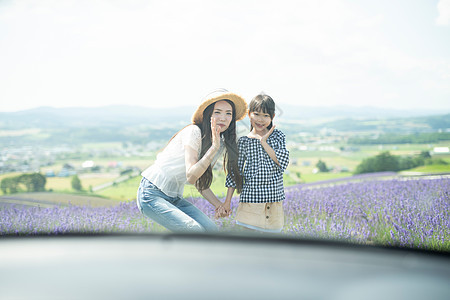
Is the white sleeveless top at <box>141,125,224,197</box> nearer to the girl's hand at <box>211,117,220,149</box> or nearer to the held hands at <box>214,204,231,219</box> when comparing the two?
the girl's hand at <box>211,117,220,149</box>

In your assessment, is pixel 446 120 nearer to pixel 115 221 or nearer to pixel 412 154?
pixel 412 154

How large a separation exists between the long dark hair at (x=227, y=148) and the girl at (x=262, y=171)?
38 millimetres

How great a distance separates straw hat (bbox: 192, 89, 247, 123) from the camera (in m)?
3.02

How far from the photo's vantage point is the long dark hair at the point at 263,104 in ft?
9.54

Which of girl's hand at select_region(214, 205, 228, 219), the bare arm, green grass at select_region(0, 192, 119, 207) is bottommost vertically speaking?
green grass at select_region(0, 192, 119, 207)

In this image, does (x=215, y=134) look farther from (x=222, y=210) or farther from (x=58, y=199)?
(x=58, y=199)

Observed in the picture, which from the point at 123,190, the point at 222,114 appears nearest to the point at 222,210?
the point at 222,114

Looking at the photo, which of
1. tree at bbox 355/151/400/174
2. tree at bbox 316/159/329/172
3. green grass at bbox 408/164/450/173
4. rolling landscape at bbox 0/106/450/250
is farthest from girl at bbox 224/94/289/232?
green grass at bbox 408/164/450/173

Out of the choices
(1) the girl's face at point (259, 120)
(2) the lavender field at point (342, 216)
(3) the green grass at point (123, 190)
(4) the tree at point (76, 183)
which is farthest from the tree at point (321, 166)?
(4) the tree at point (76, 183)

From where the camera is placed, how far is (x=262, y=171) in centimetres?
295

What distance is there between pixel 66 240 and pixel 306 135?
2690 mm

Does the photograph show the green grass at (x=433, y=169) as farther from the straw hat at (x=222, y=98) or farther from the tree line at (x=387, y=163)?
the straw hat at (x=222, y=98)

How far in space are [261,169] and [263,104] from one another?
47 centimetres

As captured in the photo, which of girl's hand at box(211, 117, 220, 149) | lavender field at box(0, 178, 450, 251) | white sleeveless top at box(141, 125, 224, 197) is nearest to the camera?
girl's hand at box(211, 117, 220, 149)
